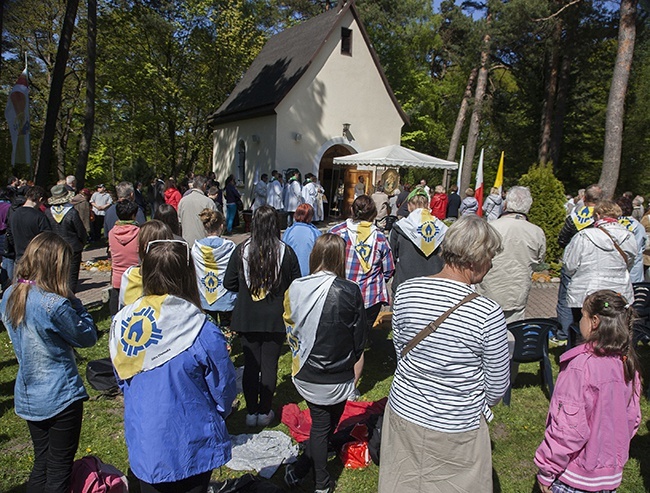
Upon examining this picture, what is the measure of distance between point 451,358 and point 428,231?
3.19 m

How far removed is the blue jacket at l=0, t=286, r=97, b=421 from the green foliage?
10814 millimetres

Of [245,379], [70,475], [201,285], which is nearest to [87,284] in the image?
[201,285]

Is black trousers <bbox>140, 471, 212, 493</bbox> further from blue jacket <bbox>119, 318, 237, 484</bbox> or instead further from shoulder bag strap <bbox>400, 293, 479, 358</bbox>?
shoulder bag strap <bbox>400, 293, 479, 358</bbox>

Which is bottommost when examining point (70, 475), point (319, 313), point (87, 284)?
point (87, 284)

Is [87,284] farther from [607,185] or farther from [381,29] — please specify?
[381,29]

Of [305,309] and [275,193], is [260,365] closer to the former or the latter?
[305,309]

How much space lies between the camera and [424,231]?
210 inches

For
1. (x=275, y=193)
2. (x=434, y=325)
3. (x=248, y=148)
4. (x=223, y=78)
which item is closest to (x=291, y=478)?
(x=434, y=325)

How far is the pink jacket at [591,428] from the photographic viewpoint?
249 cm

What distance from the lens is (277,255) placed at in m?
4.02

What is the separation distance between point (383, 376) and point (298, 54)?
59.9 feet

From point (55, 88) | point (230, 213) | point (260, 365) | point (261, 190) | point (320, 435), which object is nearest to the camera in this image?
point (320, 435)

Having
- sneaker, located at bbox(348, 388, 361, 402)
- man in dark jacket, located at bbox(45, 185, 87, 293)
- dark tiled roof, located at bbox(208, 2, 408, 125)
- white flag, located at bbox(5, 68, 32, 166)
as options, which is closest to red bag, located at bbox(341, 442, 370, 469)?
sneaker, located at bbox(348, 388, 361, 402)

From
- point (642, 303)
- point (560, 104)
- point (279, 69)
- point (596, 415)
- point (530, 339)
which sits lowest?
point (530, 339)
